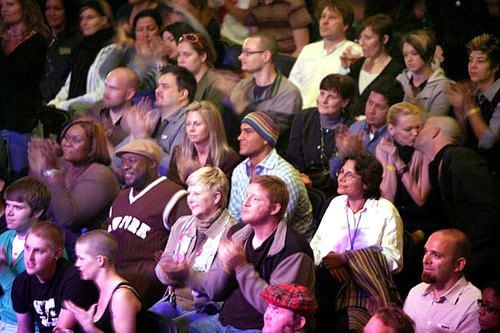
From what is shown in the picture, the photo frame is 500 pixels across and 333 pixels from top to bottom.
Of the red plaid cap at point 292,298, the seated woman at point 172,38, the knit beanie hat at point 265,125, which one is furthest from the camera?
the seated woman at point 172,38

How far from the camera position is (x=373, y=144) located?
5.57 metres

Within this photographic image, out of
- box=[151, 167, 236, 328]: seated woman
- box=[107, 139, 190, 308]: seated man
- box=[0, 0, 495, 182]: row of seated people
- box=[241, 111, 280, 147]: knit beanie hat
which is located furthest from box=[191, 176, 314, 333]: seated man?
box=[0, 0, 495, 182]: row of seated people

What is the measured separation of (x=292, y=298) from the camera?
429cm

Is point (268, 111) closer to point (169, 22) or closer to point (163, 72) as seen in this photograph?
point (163, 72)

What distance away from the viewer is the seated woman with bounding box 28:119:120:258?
18.7 feet

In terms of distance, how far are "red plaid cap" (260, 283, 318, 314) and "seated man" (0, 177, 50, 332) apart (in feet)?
5.07

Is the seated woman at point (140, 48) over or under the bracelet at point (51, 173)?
over

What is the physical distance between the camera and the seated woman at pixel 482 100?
5328 mm

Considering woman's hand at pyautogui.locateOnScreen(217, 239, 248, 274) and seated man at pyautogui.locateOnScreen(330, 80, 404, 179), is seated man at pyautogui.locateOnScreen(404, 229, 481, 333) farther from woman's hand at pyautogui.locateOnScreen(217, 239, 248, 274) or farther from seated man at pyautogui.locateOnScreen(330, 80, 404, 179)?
seated man at pyautogui.locateOnScreen(330, 80, 404, 179)

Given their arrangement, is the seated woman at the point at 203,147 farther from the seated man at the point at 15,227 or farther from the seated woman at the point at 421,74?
the seated woman at the point at 421,74

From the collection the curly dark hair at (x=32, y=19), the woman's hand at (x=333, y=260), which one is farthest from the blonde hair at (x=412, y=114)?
the curly dark hair at (x=32, y=19)

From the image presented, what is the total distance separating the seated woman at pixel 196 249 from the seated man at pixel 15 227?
2.35 ft

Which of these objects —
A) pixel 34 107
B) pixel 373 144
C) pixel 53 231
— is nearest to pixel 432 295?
pixel 373 144

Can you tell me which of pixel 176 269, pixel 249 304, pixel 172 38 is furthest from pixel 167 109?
pixel 249 304
